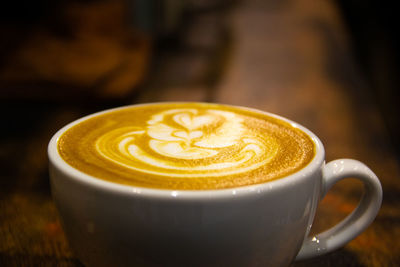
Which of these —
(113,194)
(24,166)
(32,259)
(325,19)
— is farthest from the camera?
(325,19)

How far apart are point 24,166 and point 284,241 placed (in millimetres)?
605

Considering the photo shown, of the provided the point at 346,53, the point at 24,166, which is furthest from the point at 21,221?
the point at 346,53

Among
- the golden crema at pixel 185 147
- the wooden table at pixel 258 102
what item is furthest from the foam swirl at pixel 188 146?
the wooden table at pixel 258 102

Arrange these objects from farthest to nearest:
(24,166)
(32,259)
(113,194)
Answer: (24,166) → (32,259) → (113,194)

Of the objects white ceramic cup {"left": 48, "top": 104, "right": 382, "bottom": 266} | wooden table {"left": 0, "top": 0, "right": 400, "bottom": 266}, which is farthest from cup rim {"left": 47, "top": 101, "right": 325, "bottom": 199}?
wooden table {"left": 0, "top": 0, "right": 400, "bottom": 266}

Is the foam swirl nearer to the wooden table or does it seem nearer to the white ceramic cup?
the white ceramic cup

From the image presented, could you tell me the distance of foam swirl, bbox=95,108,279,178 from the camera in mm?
471

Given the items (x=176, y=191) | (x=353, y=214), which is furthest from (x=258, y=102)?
(x=176, y=191)

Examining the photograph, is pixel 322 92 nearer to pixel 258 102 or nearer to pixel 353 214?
pixel 258 102

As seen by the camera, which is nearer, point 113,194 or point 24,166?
point 113,194

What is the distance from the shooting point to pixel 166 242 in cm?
39

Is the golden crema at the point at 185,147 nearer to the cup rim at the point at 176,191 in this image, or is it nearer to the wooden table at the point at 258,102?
the cup rim at the point at 176,191

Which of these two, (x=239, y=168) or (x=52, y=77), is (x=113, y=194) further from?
(x=52, y=77)

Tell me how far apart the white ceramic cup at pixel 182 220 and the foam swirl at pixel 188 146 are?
2.5 inches
